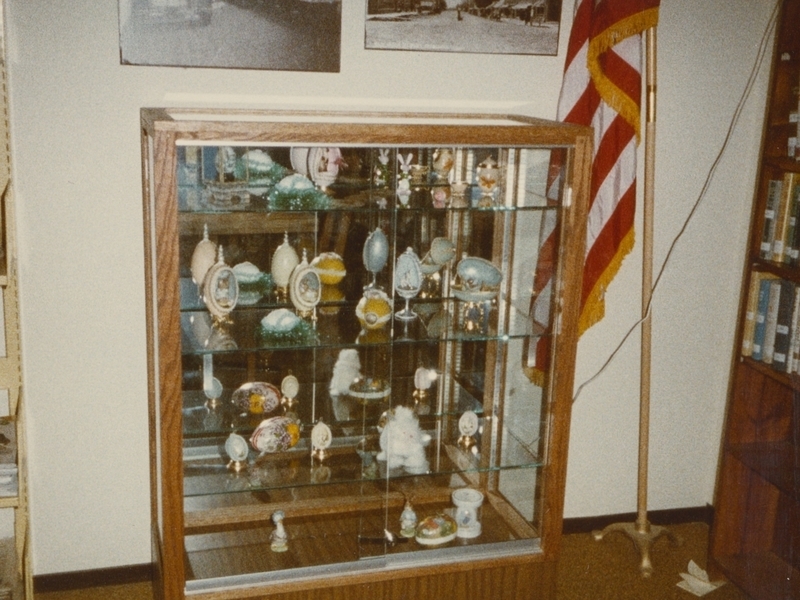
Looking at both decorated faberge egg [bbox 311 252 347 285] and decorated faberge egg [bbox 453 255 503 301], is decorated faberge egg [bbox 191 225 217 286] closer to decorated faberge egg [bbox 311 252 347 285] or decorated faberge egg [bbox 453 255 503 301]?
decorated faberge egg [bbox 311 252 347 285]

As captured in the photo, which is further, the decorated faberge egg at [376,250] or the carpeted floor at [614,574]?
the carpeted floor at [614,574]

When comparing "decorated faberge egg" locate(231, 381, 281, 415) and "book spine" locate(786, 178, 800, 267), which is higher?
"book spine" locate(786, 178, 800, 267)

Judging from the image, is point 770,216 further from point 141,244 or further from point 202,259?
point 141,244

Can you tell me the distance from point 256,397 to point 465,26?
1341 mm

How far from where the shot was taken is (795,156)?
8.74ft

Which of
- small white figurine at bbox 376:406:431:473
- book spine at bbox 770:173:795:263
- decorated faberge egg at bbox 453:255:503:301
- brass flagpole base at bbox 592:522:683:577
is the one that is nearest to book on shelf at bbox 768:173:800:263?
book spine at bbox 770:173:795:263

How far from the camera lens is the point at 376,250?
238cm

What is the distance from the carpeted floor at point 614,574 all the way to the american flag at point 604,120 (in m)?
0.89

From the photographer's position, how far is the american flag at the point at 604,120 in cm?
254

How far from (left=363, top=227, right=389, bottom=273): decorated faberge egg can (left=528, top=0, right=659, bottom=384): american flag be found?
483 mm

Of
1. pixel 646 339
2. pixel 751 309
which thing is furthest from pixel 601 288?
pixel 751 309

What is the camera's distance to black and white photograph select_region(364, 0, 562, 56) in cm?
257

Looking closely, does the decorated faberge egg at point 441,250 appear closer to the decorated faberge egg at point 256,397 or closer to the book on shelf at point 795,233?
the decorated faberge egg at point 256,397

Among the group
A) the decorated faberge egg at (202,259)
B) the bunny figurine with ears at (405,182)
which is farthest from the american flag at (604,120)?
the decorated faberge egg at (202,259)
